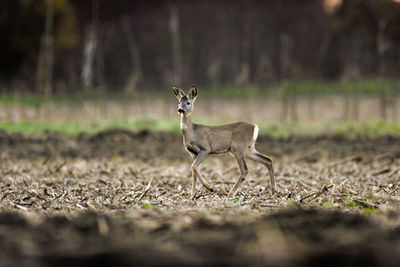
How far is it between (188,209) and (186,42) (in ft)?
73.1

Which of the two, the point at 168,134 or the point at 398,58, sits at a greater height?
the point at 398,58

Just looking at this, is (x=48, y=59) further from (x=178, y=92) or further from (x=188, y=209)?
(x=188, y=209)

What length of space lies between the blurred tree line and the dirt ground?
492 inches

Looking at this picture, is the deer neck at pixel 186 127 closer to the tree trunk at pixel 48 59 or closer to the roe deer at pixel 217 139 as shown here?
the roe deer at pixel 217 139

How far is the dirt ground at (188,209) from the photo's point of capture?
3854 mm

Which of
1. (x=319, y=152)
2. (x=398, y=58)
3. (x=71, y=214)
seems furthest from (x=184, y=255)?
(x=398, y=58)

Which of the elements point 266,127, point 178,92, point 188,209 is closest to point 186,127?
point 178,92

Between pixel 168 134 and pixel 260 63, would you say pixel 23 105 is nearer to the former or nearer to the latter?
pixel 168 134

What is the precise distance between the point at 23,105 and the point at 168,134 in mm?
5405

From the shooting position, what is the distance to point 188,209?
595 cm

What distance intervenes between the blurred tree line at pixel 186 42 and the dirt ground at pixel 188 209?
41.0ft

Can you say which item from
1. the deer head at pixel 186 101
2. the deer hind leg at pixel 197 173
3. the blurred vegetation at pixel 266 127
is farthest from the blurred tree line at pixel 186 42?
the deer hind leg at pixel 197 173

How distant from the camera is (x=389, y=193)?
727 centimetres

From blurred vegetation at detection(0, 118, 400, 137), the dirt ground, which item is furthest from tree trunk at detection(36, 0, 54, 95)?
the dirt ground
